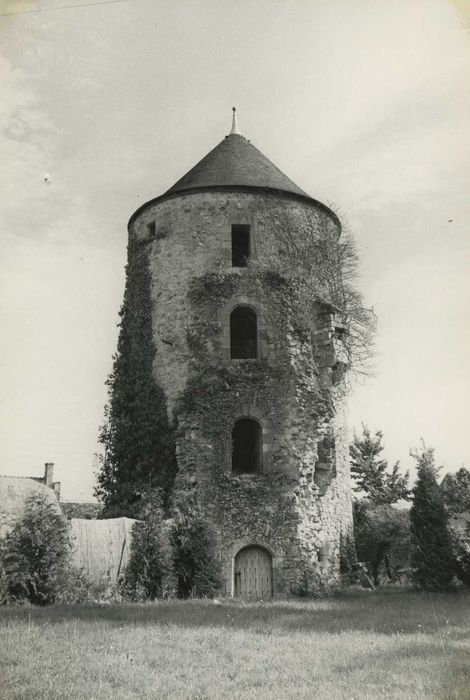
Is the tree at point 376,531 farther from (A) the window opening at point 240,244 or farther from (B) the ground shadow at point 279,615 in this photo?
(A) the window opening at point 240,244

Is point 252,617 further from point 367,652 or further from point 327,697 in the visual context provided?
point 327,697

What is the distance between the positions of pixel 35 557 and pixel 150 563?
9.53 feet

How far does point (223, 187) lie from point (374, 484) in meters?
18.5

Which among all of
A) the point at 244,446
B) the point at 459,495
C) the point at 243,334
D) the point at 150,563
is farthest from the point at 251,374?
the point at 459,495

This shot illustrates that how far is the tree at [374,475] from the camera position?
1242 inches

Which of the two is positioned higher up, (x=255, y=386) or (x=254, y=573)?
(x=255, y=386)

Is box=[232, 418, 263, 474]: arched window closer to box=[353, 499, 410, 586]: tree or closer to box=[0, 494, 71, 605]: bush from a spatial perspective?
box=[353, 499, 410, 586]: tree

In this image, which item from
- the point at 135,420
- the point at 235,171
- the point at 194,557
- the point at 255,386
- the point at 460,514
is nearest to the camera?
the point at 194,557

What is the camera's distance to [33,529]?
12484mm

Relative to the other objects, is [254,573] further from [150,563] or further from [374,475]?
[374,475]

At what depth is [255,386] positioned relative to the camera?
1730 centimetres

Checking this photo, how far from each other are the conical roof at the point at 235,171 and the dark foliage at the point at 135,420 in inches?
100

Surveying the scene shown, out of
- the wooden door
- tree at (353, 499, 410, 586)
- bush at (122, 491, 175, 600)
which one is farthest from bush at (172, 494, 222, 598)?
tree at (353, 499, 410, 586)

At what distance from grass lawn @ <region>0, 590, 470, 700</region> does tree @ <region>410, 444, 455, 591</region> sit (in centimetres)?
525
